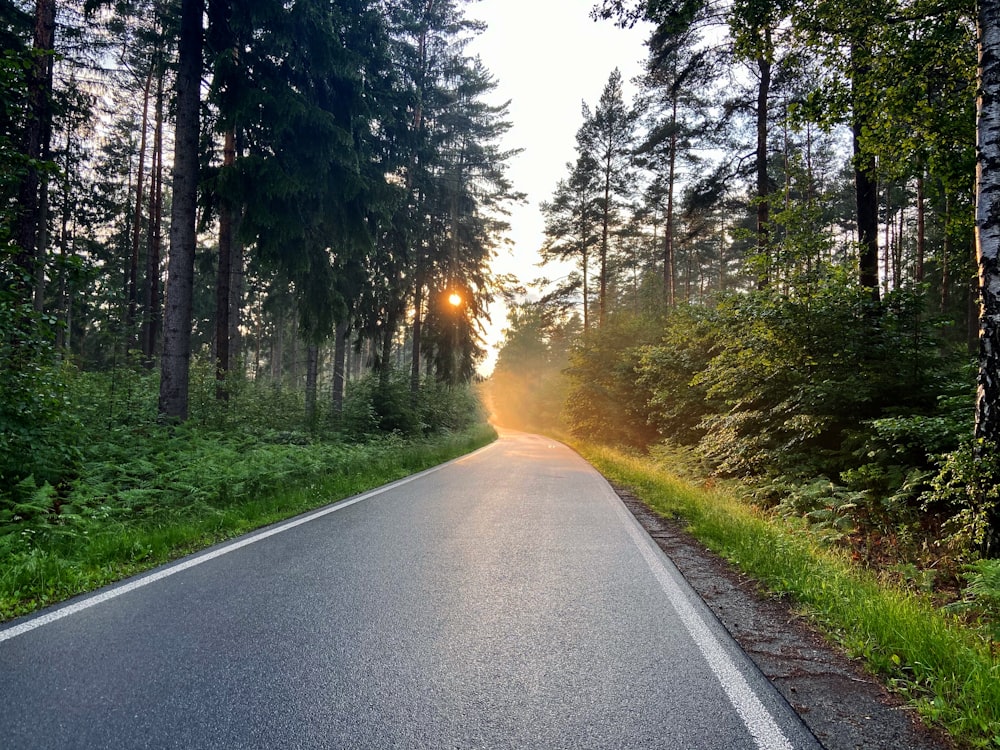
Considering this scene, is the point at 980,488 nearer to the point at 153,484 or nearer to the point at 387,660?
the point at 387,660

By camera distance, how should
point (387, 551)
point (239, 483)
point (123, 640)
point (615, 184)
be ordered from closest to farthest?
point (123, 640) → point (387, 551) → point (239, 483) → point (615, 184)

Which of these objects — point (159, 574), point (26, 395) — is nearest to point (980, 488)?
point (159, 574)

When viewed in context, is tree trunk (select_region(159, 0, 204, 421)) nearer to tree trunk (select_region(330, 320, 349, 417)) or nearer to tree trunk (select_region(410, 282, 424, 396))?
tree trunk (select_region(330, 320, 349, 417))

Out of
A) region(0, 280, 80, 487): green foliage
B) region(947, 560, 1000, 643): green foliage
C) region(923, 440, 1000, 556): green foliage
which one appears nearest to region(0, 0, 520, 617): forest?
region(0, 280, 80, 487): green foliage

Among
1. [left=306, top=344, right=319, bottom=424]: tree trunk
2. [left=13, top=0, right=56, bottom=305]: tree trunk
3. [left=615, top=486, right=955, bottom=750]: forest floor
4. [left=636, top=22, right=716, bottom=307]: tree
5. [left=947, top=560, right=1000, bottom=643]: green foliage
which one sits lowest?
[left=615, top=486, right=955, bottom=750]: forest floor

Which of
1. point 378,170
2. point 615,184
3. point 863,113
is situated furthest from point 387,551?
point 615,184

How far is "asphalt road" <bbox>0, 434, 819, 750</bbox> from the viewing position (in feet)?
7.34

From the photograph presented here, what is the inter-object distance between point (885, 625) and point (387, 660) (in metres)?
3.18

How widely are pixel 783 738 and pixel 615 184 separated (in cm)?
2832

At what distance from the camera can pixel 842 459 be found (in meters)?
7.47

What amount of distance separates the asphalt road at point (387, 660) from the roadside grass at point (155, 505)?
496 mm

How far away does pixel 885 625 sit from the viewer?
10.8 ft

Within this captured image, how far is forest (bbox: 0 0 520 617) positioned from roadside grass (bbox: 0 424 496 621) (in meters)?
0.04

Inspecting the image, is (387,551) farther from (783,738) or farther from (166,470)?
(166,470)
